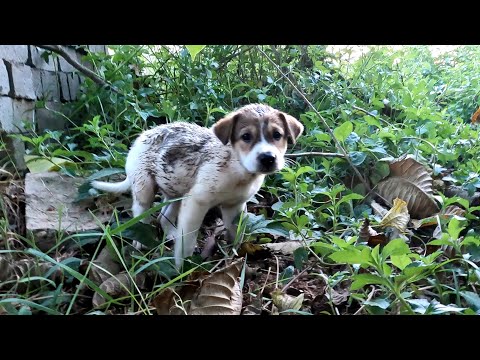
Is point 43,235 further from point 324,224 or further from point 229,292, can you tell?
point 324,224

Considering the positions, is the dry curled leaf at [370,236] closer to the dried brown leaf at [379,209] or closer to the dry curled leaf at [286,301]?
the dried brown leaf at [379,209]

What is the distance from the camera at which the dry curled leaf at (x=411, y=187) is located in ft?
6.67

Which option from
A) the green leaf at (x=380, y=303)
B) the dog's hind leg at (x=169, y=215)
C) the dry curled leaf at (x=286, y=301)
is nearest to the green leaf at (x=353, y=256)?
the green leaf at (x=380, y=303)

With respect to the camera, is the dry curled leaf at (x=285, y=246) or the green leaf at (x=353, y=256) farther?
the dry curled leaf at (x=285, y=246)

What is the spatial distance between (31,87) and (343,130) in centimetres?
193

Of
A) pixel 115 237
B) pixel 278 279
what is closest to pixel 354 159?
pixel 278 279

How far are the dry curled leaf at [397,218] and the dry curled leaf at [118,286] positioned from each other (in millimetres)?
1029

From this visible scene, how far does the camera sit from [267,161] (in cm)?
178

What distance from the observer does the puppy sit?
1.87 meters

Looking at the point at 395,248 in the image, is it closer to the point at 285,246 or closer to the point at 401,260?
the point at 401,260

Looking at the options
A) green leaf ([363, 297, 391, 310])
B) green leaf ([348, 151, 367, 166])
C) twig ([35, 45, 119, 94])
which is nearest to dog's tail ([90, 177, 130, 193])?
twig ([35, 45, 119, 94])

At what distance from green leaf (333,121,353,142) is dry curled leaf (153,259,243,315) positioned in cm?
97

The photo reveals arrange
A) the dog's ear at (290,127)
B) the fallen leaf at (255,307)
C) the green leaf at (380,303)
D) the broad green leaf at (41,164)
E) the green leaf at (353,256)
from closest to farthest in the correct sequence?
the green leaf at (353,256) < the green leaf at (380,303) < the fallen leaf at (255,307) < the dog's ear at (290,127) < the broad green leaf at (41,164)

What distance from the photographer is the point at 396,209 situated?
73.4 inches
